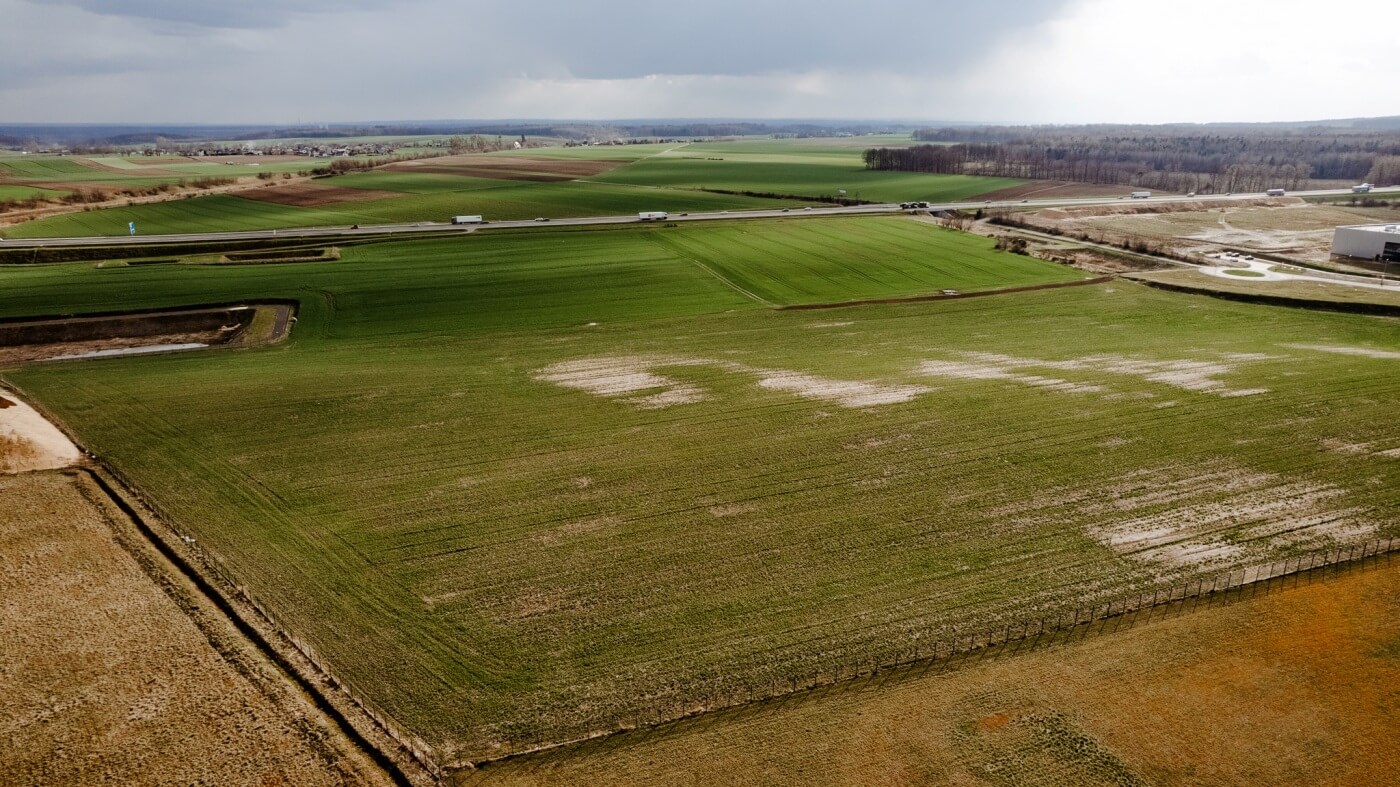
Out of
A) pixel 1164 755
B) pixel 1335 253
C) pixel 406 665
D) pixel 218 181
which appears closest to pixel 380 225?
pixel 218 181

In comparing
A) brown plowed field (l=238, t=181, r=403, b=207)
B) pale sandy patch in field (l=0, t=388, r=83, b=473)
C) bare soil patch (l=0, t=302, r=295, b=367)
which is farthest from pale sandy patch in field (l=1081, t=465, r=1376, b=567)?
brown plowed field (l=238, t=181, r=403, b=207)

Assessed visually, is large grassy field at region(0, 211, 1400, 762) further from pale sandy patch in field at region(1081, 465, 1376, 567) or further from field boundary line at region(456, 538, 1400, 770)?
field boundary line at region(456, 538, 1400, 770)

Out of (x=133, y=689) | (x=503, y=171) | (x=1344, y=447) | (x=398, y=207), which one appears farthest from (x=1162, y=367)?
(x=503, y=171)

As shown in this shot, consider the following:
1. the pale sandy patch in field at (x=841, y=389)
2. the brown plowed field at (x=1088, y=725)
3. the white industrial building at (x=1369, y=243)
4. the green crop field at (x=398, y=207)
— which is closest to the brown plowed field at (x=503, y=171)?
the green crop field at (x=398, y=207)

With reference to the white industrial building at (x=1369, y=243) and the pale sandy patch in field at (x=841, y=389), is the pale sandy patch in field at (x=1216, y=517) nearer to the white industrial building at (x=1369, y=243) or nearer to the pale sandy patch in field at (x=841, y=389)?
the pale sandy patch in field at (x=841, y=389)

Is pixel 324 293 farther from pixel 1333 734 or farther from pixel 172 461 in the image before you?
pixel 1333 734
